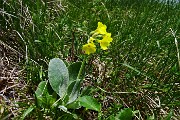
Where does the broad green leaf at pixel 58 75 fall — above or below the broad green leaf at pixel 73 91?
above

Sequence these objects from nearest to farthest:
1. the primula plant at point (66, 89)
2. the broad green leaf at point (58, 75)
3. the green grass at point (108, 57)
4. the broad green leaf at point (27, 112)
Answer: the broad green leaf at point (27, 112) < the primula plant at point (66, 89) < the broad green leaf at point (58, 75) < the green grass at point (108, 57)

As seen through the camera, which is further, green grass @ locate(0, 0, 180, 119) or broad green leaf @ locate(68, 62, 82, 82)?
green grass @ locate(0, 0, 180, 119)

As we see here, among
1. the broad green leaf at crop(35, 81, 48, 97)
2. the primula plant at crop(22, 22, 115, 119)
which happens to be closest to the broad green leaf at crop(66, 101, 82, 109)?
the primula plant at crop(22, 22, 115, 119)

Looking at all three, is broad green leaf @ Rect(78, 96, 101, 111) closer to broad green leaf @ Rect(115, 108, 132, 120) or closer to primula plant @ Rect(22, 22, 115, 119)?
primula plant @ Rect(22, 22, 115, 119)

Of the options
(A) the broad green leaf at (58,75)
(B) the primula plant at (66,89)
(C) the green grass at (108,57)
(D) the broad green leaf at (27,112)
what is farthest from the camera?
(C) the green grass at (108,57)

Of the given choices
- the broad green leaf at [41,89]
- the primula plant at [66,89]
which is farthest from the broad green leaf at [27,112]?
the broad green leaf at [41,89]

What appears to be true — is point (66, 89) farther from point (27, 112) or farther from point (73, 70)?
point (27, 112)

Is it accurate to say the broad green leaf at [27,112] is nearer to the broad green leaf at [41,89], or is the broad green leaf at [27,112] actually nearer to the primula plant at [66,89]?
the primula plant at [66,89]

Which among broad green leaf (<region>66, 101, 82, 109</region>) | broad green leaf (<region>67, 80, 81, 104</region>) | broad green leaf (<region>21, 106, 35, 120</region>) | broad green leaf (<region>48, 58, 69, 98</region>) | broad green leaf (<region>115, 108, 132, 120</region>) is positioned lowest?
broad green leaf (<region>115, 108, 132, 120</region>)
